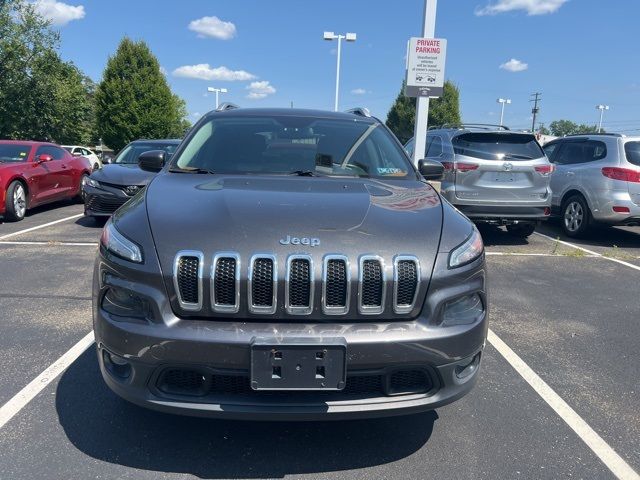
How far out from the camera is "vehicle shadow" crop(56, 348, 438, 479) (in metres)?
2.50

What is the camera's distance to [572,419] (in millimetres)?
3004

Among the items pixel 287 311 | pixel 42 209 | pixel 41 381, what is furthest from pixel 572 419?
pixel 42 209

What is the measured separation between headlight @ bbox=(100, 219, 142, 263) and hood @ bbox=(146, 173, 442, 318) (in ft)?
0.35

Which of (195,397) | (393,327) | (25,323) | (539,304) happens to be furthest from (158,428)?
(539,304)

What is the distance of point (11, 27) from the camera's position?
85.8 feet

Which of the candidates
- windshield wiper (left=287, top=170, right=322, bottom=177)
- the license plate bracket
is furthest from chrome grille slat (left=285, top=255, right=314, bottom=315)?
windshield wiper (left=287, top=170, right=322, bottom=177)

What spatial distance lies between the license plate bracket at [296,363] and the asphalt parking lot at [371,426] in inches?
22.6

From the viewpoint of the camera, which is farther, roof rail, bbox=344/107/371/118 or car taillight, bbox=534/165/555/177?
car taillight, bbox=534/165/555/177

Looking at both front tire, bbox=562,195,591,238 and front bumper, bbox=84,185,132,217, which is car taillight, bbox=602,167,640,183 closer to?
front tire, bbox=562,195,591,238

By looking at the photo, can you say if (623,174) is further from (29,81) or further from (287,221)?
(29,81)

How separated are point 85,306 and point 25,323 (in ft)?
1.83

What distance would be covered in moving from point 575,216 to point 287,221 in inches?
307

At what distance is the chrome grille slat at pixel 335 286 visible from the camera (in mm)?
2253

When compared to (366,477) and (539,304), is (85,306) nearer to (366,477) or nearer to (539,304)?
(366,477)
